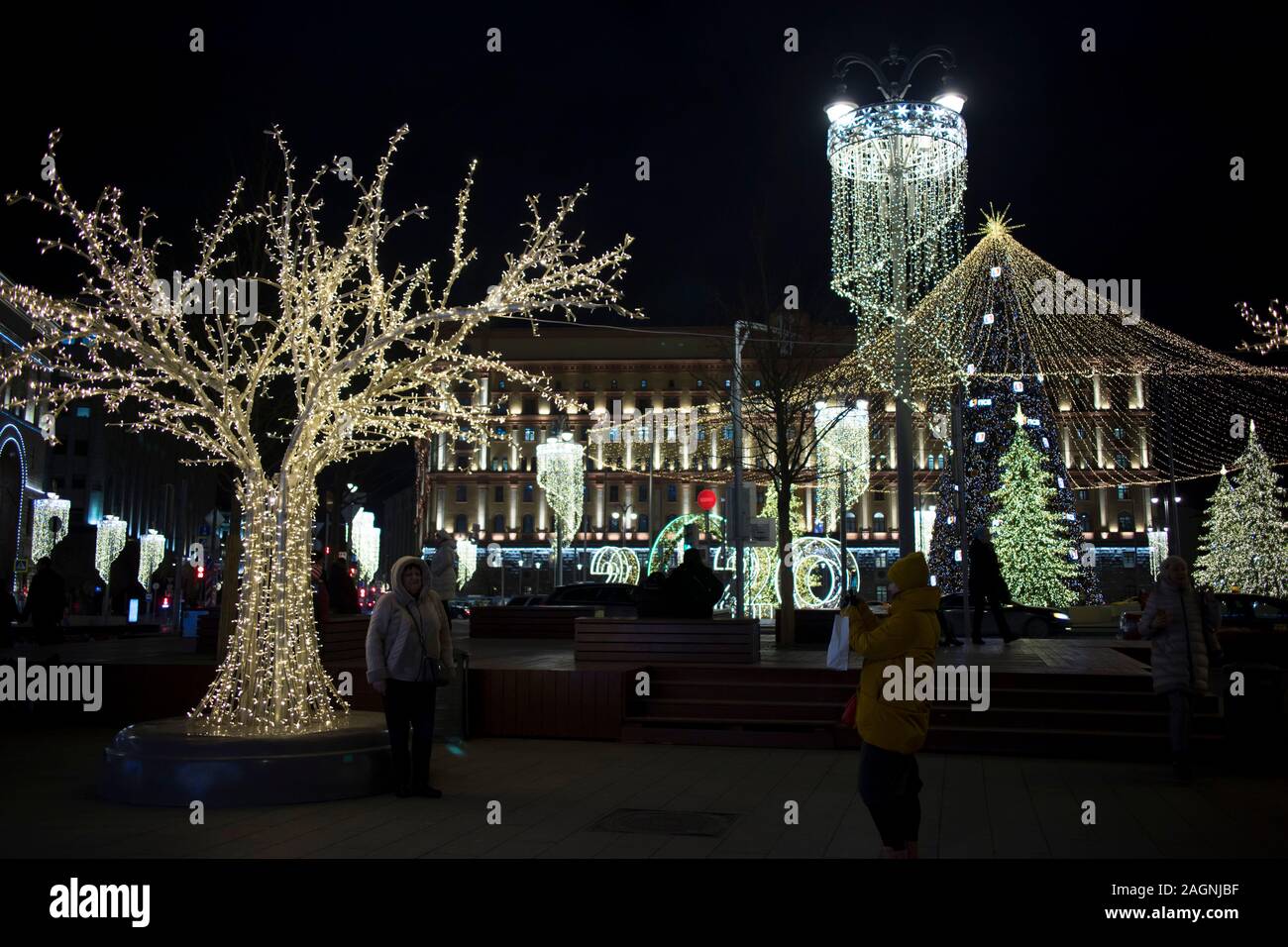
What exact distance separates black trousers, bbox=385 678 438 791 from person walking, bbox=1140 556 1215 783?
6.01 metres

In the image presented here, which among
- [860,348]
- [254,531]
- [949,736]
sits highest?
[860,348]

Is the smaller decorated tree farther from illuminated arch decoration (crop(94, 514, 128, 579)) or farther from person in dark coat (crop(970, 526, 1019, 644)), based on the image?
illuminated arch decoration (crop(94, 514, 128, 579))

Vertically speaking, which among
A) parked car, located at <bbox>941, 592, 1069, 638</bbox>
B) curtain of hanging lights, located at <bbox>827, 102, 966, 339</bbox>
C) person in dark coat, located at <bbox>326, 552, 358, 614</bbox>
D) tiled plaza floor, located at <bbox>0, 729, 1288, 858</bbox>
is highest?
curtain of hanging lights, located at <bbox>827, 102, 966, 339</bbox>

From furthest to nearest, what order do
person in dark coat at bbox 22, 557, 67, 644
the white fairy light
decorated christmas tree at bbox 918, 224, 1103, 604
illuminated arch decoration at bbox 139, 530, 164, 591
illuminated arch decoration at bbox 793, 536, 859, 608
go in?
illuminated arch decoration at bbox 139, 530, 164, 591, the white fairy light, decorated christmas tree at bbox 918, 224, 1103, 604, illuminated arch decoration at bbox 793, 536, 859, 608, person in dark coat at bbox 22, 557, 67, 644

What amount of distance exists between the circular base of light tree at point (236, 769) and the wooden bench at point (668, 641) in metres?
5.34

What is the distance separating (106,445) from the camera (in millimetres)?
76188

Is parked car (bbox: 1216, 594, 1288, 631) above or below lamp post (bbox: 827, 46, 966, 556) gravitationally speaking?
below

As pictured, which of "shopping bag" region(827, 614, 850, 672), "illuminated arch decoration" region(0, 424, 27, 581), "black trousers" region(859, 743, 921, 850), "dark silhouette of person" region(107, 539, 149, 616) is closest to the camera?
"black trousers" region(859, 743, 921, 850)

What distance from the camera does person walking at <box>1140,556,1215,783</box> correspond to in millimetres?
9688

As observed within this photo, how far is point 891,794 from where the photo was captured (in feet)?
19.6

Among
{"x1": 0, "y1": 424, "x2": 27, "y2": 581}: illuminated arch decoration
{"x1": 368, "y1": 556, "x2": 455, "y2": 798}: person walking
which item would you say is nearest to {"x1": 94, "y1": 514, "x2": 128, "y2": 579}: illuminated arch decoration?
{"x1": 0, "y1": 424, "x2": 27, "y2": 581}: illuminated arch decoration
